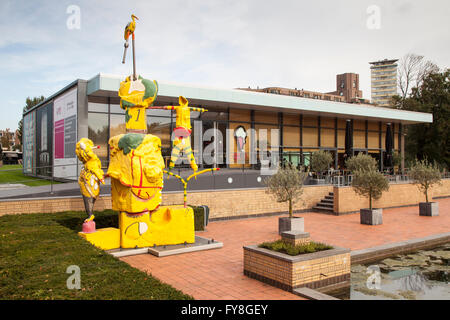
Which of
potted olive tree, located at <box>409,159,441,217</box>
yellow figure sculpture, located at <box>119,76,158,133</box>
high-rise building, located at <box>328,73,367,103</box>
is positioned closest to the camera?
yellow figure sculpture, located at <box>119,76,158,133</box>

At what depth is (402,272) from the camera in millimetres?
8953

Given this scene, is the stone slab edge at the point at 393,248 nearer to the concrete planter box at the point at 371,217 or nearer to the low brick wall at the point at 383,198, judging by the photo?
the concrete planter box at the point at 371,217

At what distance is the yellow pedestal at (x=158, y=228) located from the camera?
10.4m

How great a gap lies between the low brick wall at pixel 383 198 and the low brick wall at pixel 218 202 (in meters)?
1.56

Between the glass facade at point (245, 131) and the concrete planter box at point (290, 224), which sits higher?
the glass facade at point (245, 131)

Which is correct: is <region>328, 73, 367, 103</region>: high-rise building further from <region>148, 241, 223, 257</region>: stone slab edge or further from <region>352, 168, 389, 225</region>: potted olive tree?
<region>148, 241, 223, 257</region>: stone slab edge

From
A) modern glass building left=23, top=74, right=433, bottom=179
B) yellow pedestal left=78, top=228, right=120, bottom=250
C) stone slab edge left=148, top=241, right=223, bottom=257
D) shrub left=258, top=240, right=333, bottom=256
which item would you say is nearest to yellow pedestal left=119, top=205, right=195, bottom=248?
yellow pedestal left=78, top=228, right=120, bottom=250

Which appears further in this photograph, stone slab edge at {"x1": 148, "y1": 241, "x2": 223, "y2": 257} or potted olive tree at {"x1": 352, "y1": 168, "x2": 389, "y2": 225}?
potted olive tree at {"x1": 352, "y1": 168, "x2": 389, "y2": 225}

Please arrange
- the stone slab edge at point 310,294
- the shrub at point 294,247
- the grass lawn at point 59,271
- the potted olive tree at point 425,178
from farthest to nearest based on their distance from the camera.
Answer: the potted olive tree at point 425,178
the shrub at point 294,247
the stone slab edge at point 310,294
the grass lawn at point 59,271

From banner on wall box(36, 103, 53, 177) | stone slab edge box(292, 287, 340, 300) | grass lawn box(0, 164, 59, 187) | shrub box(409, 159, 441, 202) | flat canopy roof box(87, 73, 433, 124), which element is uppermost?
flat canopy roof box(87, 73, 433, 124)

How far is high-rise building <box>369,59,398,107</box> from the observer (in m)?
178

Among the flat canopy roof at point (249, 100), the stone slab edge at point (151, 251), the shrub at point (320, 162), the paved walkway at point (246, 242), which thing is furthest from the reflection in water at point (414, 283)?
the flat canopy roof at point (249, 100)

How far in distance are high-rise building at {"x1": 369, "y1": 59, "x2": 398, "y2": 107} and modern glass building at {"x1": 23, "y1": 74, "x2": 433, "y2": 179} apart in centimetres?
15654
